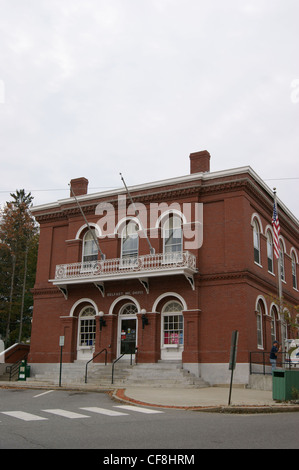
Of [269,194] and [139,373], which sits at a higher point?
[269,194]

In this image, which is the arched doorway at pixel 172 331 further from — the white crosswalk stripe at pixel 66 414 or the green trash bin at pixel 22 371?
the white crosswalk stripe at pixel 66 414

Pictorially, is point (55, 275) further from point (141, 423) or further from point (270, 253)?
point (141, 423)

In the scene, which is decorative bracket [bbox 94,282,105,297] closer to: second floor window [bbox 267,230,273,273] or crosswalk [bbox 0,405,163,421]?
second floor window [bbox 267,230,273,273]

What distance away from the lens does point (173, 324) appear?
24.7 m

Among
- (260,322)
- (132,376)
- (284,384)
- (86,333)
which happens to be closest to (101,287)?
(86,333)

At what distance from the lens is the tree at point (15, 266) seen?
45156 millimetres

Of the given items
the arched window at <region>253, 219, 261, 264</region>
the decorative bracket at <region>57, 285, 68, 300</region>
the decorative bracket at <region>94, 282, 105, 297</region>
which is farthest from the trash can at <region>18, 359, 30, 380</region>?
the arched window at <region>253, 219, 261, 264</region>

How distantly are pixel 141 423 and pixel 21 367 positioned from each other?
1731 cm

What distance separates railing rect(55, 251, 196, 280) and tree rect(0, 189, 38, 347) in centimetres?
1798

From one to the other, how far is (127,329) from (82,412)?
13024 mm

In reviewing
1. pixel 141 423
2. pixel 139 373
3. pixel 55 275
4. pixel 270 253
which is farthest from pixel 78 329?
pixel 141 423

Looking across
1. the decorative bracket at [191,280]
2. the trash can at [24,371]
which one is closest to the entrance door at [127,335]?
the decorative bracket at [191,280]
